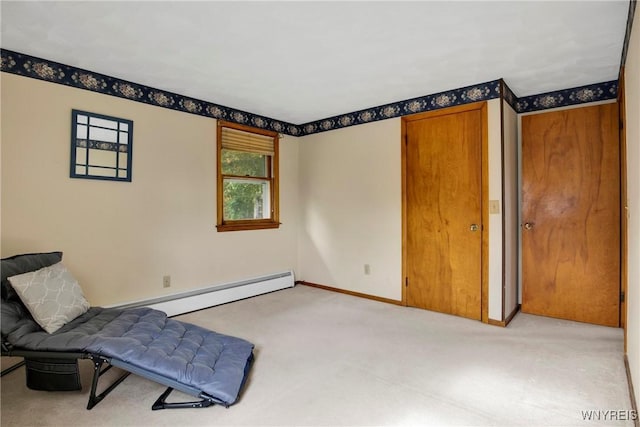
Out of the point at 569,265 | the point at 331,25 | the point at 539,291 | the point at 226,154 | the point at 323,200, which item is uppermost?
the point at 331,25

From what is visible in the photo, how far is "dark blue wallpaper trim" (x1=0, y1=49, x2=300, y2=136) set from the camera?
2.67 metres

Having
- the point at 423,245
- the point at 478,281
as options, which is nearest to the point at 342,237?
the point at 423,245

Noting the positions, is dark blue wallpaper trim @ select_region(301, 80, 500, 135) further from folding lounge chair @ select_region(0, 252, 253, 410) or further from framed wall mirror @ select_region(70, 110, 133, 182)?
folding lounge chair @ select_region(0, 252, 253, 410)

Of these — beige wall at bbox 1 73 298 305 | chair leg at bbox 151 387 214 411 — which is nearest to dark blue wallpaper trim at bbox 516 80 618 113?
beige wall at bbox 1 73 298 305

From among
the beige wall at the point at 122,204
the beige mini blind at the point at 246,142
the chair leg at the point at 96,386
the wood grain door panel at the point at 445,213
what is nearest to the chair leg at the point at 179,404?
the chair leg at the point at 96,386

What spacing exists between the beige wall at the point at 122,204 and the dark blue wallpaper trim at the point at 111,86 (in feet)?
0.21

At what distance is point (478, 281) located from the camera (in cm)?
342

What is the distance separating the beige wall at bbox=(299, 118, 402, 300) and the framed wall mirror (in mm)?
2381

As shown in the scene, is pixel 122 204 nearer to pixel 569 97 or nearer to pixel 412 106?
pixel 412 106

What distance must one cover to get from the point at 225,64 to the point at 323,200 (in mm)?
2344

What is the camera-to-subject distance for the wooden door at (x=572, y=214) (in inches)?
→ 129

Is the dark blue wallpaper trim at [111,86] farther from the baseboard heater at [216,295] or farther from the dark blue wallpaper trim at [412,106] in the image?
the baseboard heater at [216,295]

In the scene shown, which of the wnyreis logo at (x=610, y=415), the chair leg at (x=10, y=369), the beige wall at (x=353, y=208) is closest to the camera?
the wnyreis logo at (x=610, y=415)

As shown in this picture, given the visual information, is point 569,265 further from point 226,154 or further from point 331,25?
point 226,154
